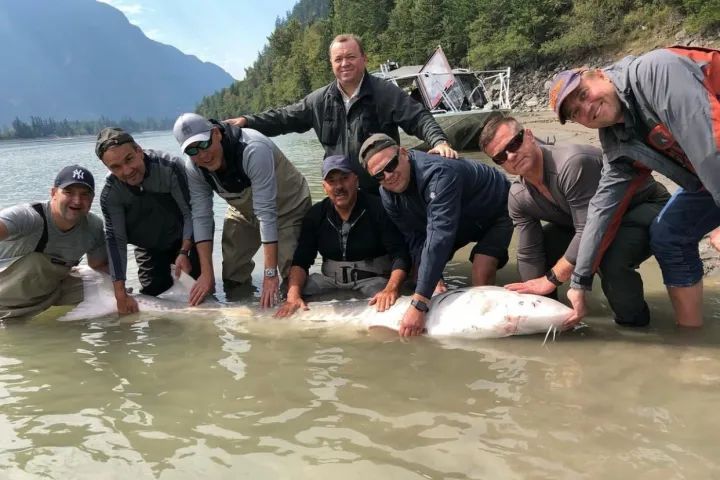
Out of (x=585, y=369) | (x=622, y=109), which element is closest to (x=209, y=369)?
(x=585, y=369)

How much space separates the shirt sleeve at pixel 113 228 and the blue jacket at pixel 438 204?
9.00 ft

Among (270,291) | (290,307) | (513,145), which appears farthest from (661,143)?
(270,291)

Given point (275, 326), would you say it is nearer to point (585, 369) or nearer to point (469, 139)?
point (585, 369)

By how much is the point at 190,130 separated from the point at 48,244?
1.91 meters

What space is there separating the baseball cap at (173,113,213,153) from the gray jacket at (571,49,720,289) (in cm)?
330

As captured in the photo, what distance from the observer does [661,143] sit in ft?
11.2

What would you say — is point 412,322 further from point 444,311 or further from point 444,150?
point 444,150

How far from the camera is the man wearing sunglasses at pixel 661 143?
3.00 meters

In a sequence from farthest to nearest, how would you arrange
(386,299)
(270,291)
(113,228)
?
(113,228) < (270,291) < (386,299)

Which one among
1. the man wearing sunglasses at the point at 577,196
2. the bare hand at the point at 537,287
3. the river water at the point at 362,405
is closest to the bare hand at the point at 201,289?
the river water at the point at 362,405

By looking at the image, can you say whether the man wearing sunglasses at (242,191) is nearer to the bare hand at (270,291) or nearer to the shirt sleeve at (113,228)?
the bare hand at (270,291)

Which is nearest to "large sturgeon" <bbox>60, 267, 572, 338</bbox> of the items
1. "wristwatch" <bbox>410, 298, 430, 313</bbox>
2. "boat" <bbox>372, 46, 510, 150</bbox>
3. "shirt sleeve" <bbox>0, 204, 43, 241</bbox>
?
"wristwatch" <bbox>410, 298, 430, 313</bbox>

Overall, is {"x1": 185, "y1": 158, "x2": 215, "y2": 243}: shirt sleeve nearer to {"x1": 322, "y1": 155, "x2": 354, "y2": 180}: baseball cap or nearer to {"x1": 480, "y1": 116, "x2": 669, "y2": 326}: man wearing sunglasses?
{"x1": 322, "y1": 155, "x2": 354, "y2": 180}: baseball cap

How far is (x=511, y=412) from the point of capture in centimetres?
319
